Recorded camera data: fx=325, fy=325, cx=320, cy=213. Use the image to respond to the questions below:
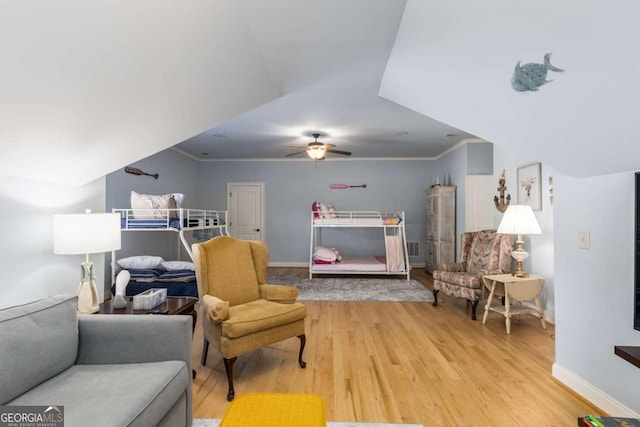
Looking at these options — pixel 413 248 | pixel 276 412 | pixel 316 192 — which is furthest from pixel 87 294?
pixel 413 248

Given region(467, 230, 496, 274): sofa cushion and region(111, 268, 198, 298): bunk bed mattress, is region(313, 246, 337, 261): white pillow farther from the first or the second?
region(111, 268, 198, 298): bunk bed mattress

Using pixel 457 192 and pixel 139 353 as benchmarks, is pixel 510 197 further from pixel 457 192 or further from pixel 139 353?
pixel 139 353

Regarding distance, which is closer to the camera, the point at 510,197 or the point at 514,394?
the point at 514,394

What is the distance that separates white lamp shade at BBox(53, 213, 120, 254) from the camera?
192cm

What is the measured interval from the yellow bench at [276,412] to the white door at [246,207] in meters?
5.85

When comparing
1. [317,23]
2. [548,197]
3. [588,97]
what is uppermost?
[317,23]

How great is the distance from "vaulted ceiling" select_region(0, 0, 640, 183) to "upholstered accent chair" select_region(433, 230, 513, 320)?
188cm

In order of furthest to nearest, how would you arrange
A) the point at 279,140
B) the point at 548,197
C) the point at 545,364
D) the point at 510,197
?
the point at 279,140, the point at 510,197, the point at 548,197, the point at 545,364

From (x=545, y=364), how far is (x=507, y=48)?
7.65 feet

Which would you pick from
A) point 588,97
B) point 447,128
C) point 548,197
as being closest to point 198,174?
point 447,128

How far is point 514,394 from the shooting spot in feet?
6.83

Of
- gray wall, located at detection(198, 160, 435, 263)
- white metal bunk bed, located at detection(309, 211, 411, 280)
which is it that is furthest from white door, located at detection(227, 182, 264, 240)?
white metal bunk bed, located at detection(309, 211, 411, 280)

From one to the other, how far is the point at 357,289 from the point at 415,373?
2.64 meters

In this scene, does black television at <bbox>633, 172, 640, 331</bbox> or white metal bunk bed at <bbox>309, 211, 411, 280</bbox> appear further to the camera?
white metal bunk bed at <bbox>309, 211, 411, 280</bbox>
